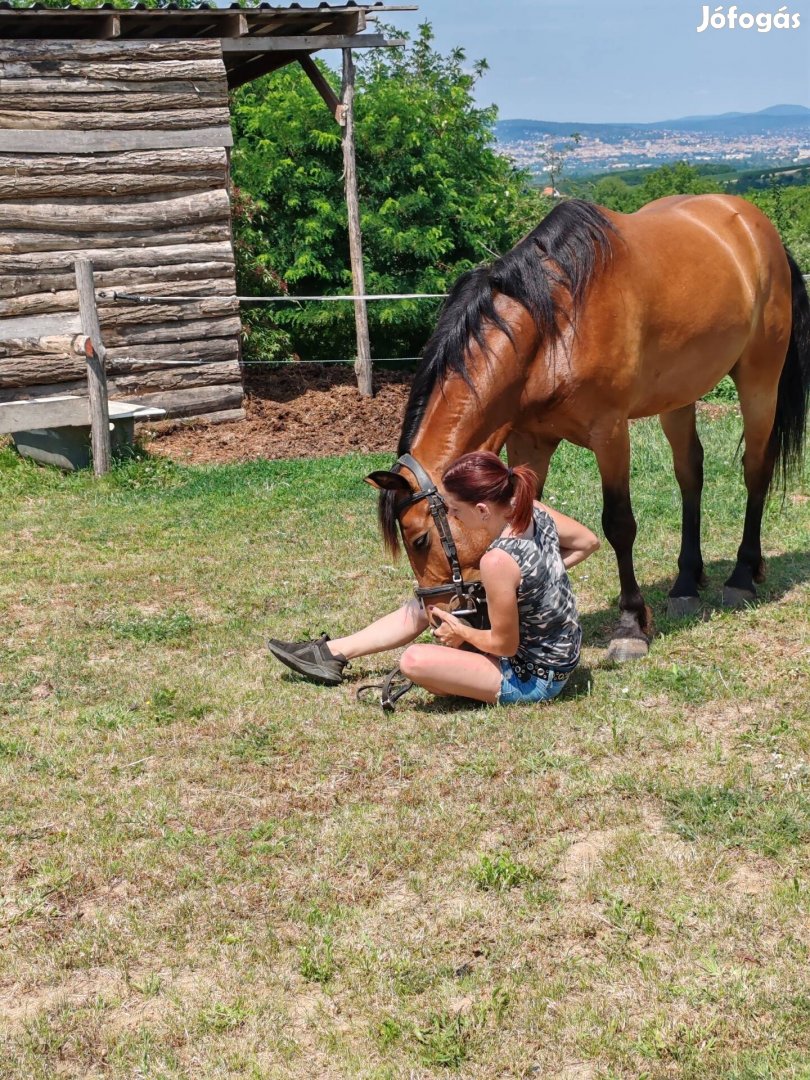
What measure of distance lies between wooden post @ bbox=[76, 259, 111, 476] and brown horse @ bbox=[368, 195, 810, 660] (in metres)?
4.84

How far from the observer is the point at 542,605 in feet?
14.5

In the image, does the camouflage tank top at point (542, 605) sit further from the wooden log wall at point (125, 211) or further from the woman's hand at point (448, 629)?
the wooden log wall at point (125, 211)

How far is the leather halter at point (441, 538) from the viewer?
4.41 meters

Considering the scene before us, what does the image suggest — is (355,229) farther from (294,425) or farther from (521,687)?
(521,687)

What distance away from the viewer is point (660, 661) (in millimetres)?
5148

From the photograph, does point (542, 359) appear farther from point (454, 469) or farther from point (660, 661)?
point (660, 661)

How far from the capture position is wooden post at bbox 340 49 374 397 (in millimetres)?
12773

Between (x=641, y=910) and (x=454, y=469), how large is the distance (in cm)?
171

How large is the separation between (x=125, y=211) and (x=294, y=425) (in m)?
2.62

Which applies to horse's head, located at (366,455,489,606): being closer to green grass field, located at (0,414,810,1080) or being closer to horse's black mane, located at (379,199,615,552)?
horse's black mane, located at (379,199,615,552)

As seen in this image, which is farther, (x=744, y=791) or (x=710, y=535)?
(x=710, y=535)

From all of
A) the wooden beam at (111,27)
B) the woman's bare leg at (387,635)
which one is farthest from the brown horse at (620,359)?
the wooden beam at (111,27)

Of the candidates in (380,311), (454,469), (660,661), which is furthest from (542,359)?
(380,311)

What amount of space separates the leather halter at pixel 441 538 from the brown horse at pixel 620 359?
3 centimetres
